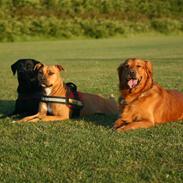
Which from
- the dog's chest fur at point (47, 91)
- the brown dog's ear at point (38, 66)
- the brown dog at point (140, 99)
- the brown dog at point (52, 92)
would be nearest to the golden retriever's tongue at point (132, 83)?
the brown dog at point (140, 99)

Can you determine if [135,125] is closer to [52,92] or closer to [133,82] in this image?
[133,82]

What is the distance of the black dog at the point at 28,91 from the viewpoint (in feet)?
30.2

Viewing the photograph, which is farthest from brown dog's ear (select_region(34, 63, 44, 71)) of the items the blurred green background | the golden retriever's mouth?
the blurred green background

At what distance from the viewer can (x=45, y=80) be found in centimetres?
860

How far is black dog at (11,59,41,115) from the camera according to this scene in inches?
362

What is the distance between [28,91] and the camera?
30.9 ft

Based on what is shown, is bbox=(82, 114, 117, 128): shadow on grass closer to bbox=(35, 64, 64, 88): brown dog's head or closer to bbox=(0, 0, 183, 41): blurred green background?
bbox=(35, 64, 64, 88): brown dog's head

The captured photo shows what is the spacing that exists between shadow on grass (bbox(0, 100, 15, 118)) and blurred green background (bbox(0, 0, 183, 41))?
36894mm

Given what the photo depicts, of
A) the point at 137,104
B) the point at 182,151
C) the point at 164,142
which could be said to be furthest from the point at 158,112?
the point at 182,151

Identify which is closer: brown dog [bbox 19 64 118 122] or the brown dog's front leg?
the brown dog's front leg

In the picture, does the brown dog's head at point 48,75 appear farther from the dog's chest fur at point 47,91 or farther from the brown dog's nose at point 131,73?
the brown dog's nose at point 131,73

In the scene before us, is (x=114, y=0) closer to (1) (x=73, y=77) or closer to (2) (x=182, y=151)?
(1) (x=73, y=77)

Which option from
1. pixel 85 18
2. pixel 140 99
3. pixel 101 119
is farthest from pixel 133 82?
pixel 85 18

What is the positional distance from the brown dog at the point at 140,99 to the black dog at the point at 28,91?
1.94 meters
